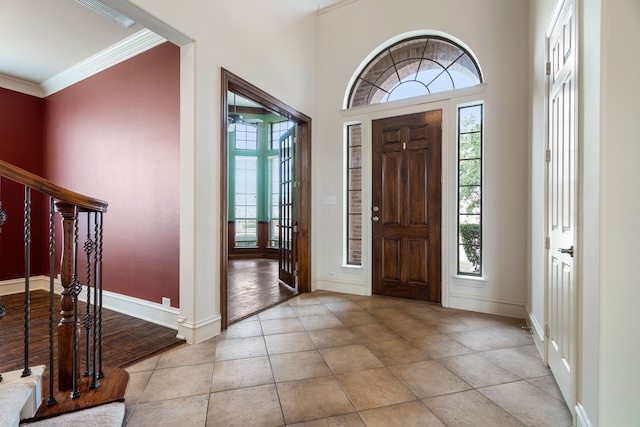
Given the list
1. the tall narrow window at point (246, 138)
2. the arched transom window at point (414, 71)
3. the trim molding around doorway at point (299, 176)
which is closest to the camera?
the trim molding around doorway at point (299, 176)

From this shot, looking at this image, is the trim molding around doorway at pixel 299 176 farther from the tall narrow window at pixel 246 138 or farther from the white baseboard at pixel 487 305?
the tall narrow window at pixel 246 138

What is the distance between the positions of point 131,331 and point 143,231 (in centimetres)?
96

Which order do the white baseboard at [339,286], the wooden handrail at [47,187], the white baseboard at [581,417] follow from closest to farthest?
the wooden handrail at [47,187] → the white baseboard at [581,417] → the white baseboard at [339,286]

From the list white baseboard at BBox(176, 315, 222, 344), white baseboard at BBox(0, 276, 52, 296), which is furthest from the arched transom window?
white baseboard at BBox(0, 276, 52, 296)

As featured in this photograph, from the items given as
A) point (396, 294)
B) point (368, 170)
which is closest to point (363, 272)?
point (396, 294)

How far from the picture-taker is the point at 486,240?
10.7 ft

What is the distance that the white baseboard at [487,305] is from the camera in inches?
122

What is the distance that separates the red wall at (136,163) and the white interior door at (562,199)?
2.94 meters

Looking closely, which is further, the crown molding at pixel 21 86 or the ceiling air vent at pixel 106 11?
the crown molding at pixel 21 86

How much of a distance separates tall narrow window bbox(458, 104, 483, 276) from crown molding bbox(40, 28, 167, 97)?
131 inches

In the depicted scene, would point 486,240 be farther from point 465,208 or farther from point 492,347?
point 492,347

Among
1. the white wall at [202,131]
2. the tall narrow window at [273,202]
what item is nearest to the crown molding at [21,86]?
the white wall at [202,131]

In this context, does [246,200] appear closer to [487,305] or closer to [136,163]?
[136,163]

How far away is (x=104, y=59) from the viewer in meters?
3.46
